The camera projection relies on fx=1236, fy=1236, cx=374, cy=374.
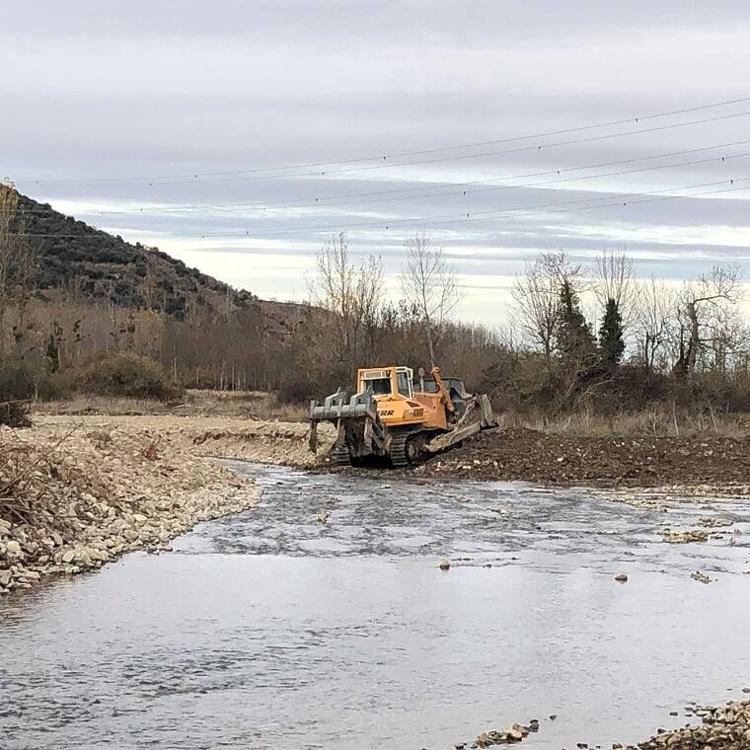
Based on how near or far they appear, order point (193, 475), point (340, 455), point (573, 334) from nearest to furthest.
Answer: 1. point (193, 475)
2. point (340, 455)
3. point (573, 334)

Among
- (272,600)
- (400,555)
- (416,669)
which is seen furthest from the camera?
(400,555)

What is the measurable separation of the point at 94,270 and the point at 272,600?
8509 centimetres

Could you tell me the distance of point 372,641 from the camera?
38.2ft

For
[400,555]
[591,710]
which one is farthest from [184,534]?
[591,710]

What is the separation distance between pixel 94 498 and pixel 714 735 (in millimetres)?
12096

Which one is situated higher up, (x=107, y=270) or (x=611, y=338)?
(x=107, y=270)

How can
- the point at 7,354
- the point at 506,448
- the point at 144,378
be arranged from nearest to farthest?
the point at 506,448
the point at 7,354
the point at 144,378

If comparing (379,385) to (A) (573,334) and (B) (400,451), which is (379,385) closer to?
(B) (400,451)

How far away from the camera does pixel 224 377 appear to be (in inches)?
2702

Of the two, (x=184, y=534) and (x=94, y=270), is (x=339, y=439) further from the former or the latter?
(x=94, y=270)

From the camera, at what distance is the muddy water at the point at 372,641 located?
8938mm

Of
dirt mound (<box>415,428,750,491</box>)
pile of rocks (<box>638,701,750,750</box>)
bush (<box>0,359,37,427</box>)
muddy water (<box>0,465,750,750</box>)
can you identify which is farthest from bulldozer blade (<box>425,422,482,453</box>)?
pile of rocks (<box>638,701,750,750</box>)

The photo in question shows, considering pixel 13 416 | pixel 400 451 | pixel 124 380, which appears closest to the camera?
pixel 400 451

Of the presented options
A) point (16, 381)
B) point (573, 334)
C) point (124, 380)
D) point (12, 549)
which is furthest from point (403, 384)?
point (124, 380)
